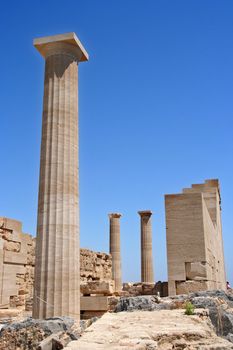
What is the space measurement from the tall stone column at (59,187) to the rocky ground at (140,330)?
2805mm

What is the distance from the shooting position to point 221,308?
6.06 m

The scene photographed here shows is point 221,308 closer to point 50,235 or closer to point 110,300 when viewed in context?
point 50,235

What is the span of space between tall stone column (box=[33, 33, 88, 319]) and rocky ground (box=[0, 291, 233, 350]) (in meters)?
2.81

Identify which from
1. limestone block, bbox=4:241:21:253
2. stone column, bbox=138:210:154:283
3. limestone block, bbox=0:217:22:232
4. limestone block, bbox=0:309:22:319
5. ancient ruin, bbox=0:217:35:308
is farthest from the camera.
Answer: stone column, bbox=138:210:154:283

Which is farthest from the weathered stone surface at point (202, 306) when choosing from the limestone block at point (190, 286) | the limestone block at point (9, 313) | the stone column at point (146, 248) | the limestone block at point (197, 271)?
the stone column at point (146, 248)

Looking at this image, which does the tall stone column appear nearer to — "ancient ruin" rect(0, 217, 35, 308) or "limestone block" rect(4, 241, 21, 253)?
"ancient ruin" rect(0, 217, 35, 308)

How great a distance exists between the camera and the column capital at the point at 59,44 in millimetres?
10125

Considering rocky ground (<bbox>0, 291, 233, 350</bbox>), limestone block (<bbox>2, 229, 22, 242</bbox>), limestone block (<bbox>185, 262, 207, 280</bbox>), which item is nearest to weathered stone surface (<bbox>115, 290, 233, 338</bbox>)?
rocky ground (<bbox>0, 291, 233, 350</bbox>)

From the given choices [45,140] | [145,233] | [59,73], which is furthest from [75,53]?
[145,233]

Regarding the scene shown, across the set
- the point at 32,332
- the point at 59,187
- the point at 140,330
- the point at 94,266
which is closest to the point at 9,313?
the point at 59,187

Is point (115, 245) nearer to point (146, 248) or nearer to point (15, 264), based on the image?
point (146, 248)

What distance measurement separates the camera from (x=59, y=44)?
10195 millimetres

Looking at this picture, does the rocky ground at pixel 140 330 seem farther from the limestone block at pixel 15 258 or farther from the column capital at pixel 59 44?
the column capital at pixel 59 44

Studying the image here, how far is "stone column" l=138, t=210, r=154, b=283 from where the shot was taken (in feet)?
81.1
